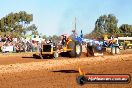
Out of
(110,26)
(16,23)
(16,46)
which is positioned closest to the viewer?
(16,46)

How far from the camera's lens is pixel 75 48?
92.9ft

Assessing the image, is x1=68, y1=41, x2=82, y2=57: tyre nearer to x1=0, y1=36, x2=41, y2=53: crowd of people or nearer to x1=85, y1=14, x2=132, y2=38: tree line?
x1=0, y1=36, x2=41, y2=53: crowd of people

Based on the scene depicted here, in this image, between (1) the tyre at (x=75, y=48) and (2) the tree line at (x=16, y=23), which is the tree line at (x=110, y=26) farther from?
(1) the tyre at (x=75, y=48)

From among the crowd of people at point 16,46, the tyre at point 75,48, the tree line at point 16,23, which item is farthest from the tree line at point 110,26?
the tyre at point 75,48

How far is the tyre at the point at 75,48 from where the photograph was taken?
28359 millimetres

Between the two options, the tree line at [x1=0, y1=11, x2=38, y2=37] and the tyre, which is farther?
the tree line at [x1=0, y1=11, x2=38, y2=37]

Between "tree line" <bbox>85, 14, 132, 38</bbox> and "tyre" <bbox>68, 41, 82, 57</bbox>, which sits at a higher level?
"tree line" <bbox>85, 14, 132, 38</bbox>

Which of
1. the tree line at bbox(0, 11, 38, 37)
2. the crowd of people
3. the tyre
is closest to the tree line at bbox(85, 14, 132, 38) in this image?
the tree line at bbox(0, 11, 38, 37)

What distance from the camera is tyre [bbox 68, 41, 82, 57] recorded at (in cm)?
2836

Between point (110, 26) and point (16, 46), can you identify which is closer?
point (16, 46)

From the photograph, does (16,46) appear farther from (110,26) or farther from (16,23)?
(110,26)

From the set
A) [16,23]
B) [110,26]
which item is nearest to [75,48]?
[16,23]

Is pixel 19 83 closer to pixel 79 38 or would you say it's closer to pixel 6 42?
pixel 79 38

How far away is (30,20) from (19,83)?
72.9 meters
